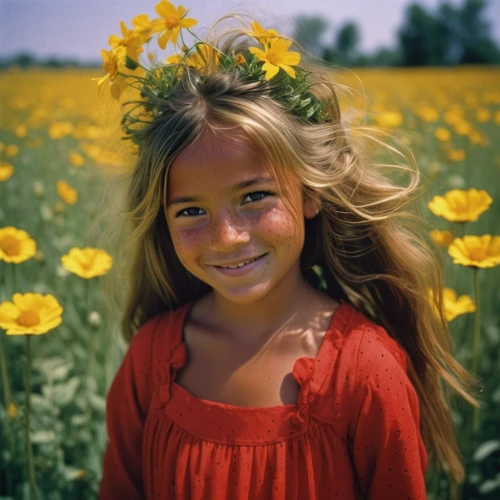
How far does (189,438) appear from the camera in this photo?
0.86 metres

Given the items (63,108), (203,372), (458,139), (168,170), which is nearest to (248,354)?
(203,372)

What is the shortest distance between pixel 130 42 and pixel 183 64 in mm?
78

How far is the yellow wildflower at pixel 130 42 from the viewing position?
860 millimetres

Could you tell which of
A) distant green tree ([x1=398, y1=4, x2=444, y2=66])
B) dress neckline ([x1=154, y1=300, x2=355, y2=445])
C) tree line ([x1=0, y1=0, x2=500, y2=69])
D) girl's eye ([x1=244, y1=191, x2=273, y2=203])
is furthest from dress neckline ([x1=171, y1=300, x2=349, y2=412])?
distant green tree ([x1=398, y1=4, x2=444, y2=66])

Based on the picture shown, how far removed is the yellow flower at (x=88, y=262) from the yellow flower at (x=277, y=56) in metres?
0.56

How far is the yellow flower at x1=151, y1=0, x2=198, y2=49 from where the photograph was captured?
826 millimetres

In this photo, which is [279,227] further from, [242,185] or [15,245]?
[15,245]

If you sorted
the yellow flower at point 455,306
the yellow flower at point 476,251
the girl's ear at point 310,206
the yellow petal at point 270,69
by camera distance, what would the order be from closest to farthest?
the yellow petal at point 270,69, the girl's ear at point 310,206, the yellow flower at point 476,251, the yellow flower at point 455,306

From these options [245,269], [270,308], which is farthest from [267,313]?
[245,269]

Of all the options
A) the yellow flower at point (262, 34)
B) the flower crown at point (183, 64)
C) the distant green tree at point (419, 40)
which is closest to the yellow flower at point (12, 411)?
the flower crown at point (183, 64)

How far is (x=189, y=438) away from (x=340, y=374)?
9.0 inches

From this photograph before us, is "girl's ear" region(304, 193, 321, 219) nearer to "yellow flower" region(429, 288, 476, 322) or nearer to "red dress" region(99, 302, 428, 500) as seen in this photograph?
"red dress" region(99, 302, 428, 500)

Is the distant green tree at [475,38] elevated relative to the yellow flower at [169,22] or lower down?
lower down

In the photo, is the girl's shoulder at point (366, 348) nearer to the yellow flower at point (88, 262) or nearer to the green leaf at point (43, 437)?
the yellow flower at point (88, 262)
